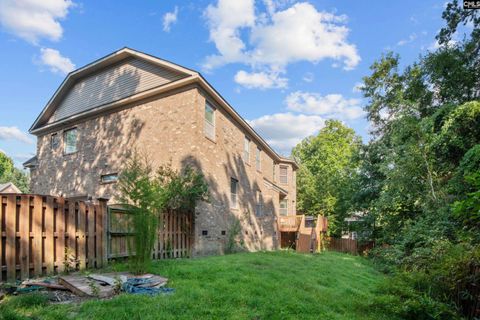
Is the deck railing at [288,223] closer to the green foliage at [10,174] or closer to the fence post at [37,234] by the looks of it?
the fence post at [37,234]

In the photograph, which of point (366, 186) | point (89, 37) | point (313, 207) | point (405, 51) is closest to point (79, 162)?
point (89, 37)

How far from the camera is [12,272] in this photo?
523cm

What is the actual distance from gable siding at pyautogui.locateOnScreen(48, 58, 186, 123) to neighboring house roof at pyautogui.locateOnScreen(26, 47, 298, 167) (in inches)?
2.0

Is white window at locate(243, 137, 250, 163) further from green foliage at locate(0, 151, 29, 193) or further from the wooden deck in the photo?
green foliage at locate(0, 151, 29, 193)

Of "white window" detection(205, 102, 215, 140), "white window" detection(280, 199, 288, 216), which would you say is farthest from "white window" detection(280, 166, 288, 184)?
"white window" detection(205, 102, 215, 140)

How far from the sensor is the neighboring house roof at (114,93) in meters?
11.8

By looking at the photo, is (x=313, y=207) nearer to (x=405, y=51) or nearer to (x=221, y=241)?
(x=405, y=51)

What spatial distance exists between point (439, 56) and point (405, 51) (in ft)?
14.4

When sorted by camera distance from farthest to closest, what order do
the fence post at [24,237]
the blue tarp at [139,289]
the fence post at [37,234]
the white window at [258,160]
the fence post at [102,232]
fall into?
the white window at [258,160] < the fence post at [102,232] < the fence post at [37,234] < the fence post at [24,237] < the blue tarp at [139,289]

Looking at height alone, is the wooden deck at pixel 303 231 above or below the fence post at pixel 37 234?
below

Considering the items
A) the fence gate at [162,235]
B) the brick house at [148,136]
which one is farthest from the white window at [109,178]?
the fence gate at [162,235]

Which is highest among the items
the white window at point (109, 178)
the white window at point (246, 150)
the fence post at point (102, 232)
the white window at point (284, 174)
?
the white window at point (246, 150)

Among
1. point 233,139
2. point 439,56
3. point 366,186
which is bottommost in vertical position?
point 366,186

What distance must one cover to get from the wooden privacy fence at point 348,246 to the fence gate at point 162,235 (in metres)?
13.2
